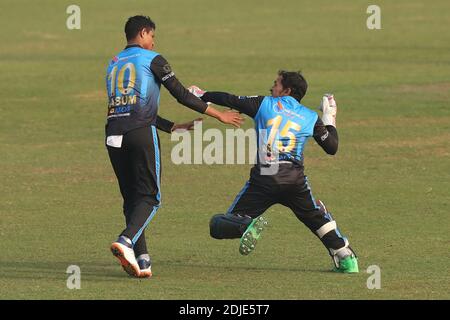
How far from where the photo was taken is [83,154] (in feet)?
65.4

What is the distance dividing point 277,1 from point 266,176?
34.0m

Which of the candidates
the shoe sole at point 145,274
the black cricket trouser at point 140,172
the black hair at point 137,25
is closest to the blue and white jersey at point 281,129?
the black cricket trouser at point 140,172


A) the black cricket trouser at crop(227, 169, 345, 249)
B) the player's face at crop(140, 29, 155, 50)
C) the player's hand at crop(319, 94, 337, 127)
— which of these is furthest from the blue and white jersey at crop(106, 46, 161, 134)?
the player's hand at crop(319, 94, 337, 127)

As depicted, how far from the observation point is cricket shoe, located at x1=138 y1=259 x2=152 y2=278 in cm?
1126

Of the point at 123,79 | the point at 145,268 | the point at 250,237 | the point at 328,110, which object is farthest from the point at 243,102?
the point at 145,268

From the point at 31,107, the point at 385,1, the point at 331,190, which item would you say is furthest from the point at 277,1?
the point at 331,190

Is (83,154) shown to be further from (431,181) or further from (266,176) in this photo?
(266,176)

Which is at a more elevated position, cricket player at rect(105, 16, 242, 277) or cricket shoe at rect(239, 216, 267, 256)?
cricket player at rect(105, 16, 242, 277)

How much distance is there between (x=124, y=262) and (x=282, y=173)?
1622 mm

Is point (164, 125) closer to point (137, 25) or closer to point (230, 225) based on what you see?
point (137, 25)

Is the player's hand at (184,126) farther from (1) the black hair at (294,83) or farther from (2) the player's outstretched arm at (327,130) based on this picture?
(2) the player's outstretched arm at (327,130)

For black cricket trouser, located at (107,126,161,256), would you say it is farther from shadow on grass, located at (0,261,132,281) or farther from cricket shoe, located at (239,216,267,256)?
cricket shoe, located at (239,216,267,256)

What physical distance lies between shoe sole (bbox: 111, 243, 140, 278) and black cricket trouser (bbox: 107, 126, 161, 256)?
260 millimetres

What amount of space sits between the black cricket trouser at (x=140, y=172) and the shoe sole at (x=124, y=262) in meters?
0.26
